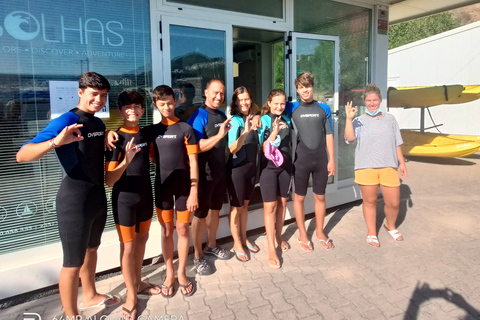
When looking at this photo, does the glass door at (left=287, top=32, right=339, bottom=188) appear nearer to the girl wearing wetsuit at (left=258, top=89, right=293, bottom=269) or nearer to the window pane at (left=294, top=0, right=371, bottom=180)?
the window pane at (left=294, top=0, right=371, bottom=180)

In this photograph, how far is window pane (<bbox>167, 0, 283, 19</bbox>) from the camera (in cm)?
398

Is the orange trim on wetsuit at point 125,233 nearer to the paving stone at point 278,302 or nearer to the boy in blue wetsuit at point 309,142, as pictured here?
the paving stone at point 278,302

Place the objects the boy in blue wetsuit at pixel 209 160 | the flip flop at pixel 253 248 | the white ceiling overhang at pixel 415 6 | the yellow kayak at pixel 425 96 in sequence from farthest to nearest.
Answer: the yellow kayak at pixel 425 96 → the white ceiling overhang at pixel 415 6 → the flip flop at pixel 253 248 → the boy in blue wetsuit at pixel 209 160

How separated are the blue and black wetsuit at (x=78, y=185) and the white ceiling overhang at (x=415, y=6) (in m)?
4.60

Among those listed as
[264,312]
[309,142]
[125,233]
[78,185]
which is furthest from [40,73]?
[264,312]

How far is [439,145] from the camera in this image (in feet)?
33.1

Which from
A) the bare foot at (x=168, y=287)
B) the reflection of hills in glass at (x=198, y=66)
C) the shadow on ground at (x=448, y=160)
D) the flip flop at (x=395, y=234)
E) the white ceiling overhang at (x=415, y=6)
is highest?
the white ceiling overhang at (x=415, y=6)

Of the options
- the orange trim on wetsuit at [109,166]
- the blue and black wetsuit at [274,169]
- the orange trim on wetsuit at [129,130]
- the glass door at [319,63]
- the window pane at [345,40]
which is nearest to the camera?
the orange trim on wetsuit at [109,166]

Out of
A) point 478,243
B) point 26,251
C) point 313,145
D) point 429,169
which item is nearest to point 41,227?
point 26,251

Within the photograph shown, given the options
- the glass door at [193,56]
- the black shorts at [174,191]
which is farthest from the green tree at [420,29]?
the black shorts at [174,191]

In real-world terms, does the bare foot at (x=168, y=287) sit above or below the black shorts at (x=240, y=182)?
below

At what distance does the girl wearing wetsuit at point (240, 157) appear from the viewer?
3.44m

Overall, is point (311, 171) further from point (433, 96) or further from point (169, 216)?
point (433, 96)

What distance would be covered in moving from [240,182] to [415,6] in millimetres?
4929
